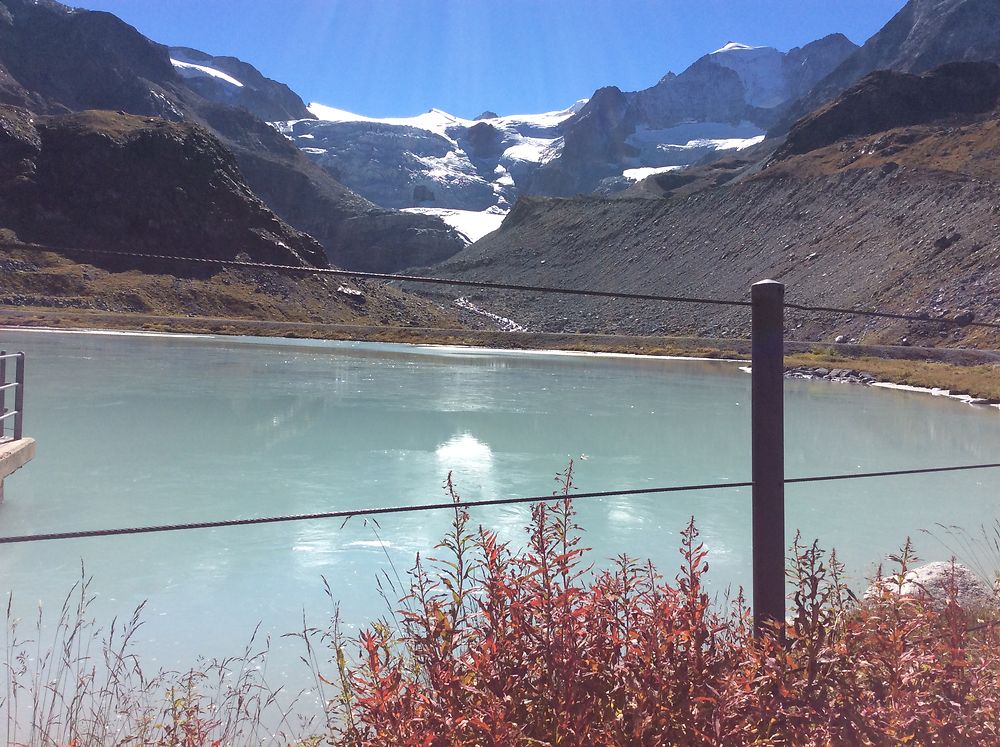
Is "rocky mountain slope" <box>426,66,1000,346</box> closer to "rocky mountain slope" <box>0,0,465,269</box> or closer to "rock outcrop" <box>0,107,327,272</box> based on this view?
"rock outcrop" <box>0,107,327,272</box>

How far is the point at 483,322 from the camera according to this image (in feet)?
289

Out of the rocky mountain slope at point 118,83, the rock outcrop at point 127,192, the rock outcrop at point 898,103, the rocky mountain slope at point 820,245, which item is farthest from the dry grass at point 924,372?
the rocky mountain slope at point 118,83

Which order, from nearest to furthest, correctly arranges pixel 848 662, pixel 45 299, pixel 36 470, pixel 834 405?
pixel 848 662, pixel 36 470, pixel 834 405, pixel 45 299

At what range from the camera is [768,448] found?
2.57 metres

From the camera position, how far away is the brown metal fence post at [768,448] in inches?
101

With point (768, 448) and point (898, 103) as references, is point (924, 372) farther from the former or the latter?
point (898, 103)

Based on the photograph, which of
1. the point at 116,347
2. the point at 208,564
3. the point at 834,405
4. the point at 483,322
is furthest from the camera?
the point at 483,322

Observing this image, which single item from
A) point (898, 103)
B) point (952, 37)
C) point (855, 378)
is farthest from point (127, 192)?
point (952, 37)

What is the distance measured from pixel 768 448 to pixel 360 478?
10.3m

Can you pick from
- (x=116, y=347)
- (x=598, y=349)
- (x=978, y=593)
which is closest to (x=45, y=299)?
(x=116, y=347)

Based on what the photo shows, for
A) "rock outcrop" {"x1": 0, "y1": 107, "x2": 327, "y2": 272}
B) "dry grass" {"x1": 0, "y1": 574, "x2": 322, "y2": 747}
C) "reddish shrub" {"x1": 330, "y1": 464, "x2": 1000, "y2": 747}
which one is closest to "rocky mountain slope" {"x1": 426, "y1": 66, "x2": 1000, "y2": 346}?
"rock outcrop" {"x1": 0, "y1": 107, "x2": 327, "y2": 272}

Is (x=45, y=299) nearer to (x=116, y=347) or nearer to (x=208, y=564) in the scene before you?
(x=116, y=347)

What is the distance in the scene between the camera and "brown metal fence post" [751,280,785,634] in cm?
256

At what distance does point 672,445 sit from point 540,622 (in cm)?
1460
